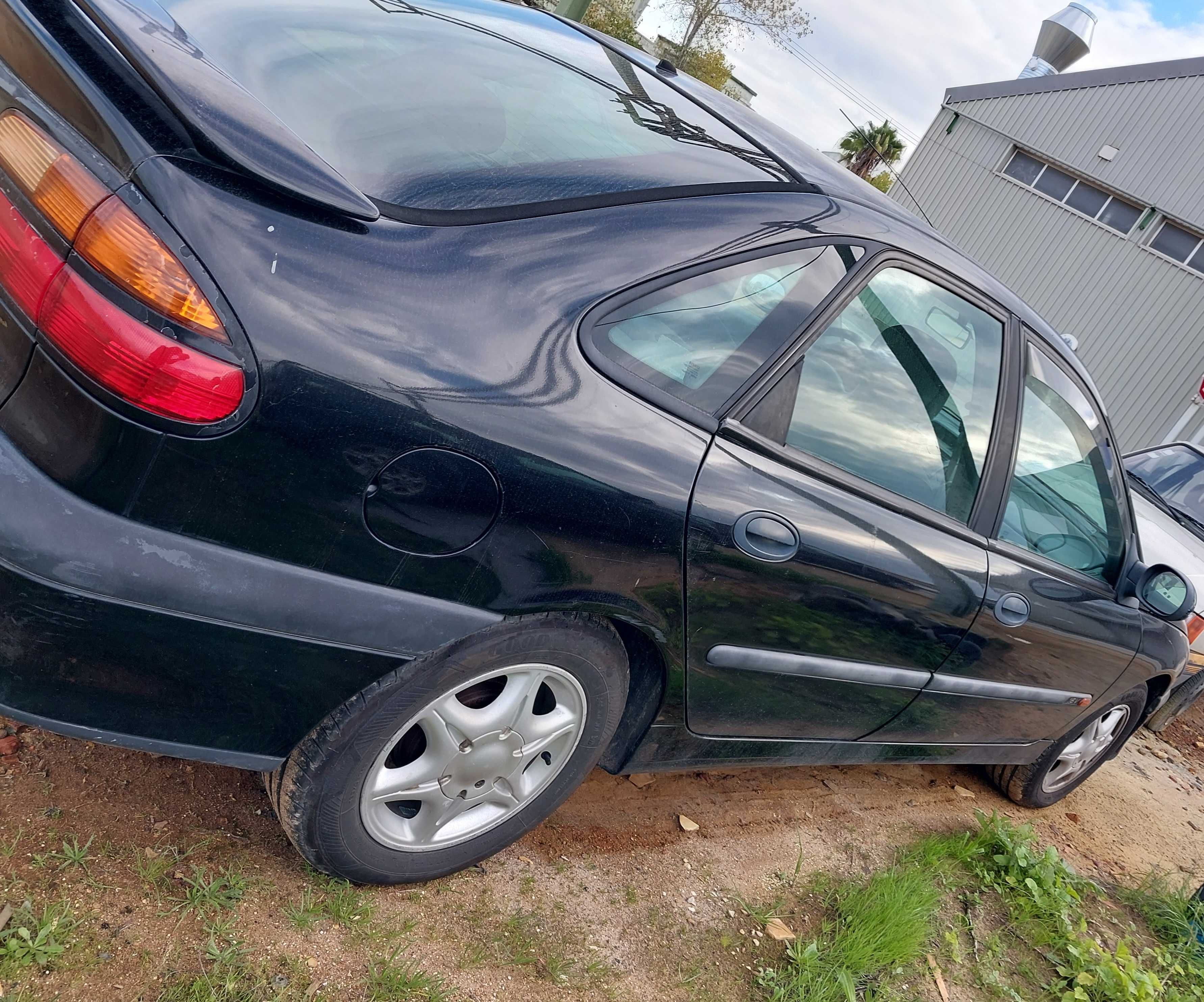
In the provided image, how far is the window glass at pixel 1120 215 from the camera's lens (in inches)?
638

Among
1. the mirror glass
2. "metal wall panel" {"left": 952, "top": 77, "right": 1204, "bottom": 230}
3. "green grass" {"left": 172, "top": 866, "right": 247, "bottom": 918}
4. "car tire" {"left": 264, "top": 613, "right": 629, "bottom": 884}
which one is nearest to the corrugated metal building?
"metal wall panel" {"left": 952, "top": 77, "right": 1204, "bottom": 230}

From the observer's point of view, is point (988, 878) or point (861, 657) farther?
point (988, 878)

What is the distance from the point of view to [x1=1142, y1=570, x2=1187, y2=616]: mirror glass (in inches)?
119

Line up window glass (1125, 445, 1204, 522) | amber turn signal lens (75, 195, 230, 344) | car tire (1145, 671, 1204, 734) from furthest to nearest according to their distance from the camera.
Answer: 1. window glass (1125, 445, 1204, 522)
2. car tire (1145, 671, 1204, 734)
3. amber turn signal lens (75, 195, 230, 344)

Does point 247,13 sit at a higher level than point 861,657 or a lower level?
higher

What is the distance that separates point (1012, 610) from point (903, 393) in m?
0.79

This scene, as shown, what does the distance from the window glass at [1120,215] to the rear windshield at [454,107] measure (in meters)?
16.9

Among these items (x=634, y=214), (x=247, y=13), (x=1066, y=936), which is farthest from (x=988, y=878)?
(x=247, y=13)

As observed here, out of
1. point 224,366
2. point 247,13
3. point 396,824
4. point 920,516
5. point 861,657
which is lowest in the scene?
point 396,824

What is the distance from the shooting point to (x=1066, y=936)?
2877mm

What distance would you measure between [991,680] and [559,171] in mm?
2002

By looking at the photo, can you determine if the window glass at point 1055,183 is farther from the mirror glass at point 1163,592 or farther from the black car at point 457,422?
the black car at point 457,422

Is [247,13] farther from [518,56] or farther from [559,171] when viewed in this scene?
[559,171]

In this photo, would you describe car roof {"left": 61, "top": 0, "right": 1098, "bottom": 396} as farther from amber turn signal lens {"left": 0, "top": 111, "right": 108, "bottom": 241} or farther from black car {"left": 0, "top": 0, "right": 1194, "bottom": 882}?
amber turn signal lens {"left": 0, "top": 111, "right": 108, "bottom": 241}
